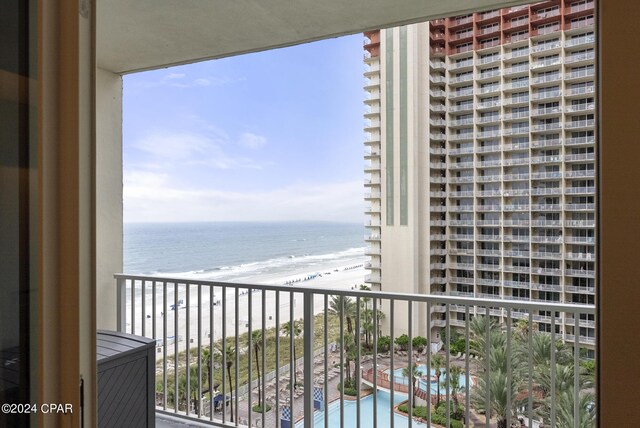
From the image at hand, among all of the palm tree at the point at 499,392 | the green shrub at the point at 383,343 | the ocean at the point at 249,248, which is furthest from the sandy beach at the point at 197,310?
the ocean at the point at 249,248

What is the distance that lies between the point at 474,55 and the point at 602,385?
39.7 ft

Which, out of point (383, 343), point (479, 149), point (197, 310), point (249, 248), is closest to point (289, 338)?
point (197, 310)

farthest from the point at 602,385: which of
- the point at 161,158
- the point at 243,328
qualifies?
the point at 161,158

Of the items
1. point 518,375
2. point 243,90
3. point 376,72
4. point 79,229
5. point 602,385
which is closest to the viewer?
point 602,385

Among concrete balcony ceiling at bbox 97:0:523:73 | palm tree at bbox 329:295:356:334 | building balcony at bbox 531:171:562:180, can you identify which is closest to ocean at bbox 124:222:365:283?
building balcony at bbox 531:171:562:180

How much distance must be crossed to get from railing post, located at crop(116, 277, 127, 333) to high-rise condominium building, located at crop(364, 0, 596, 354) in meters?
8.71

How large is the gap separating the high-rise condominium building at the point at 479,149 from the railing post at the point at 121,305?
28.6 feet

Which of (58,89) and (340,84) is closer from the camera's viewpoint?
(58,89)

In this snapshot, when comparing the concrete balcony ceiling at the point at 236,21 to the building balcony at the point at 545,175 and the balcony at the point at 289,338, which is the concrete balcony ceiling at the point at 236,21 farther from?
the building balcony at the point at 545,175

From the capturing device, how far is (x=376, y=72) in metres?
12.6

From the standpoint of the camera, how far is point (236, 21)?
2.48 m

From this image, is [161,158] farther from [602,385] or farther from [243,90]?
[602,385]

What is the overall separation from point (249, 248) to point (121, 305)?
11.6 m

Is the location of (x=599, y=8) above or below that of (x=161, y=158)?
below
